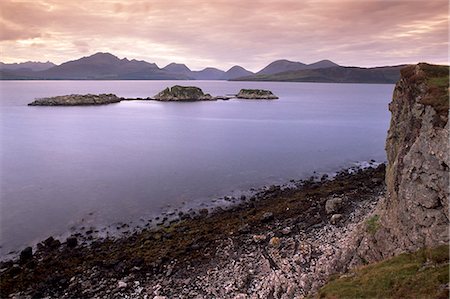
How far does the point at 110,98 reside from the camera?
193000 mm

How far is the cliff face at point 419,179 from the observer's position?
19.6m

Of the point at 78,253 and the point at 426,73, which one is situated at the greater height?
the point at 426,73

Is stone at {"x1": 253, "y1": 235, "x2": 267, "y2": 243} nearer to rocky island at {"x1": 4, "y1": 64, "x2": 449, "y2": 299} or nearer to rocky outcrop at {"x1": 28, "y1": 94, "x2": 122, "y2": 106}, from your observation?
rocky island at {"x1": 4, "y1": 64, "x2": 449, "y2": 299}

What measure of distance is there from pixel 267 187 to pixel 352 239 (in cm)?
2133

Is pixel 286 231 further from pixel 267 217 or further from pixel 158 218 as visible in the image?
pixel 158 218

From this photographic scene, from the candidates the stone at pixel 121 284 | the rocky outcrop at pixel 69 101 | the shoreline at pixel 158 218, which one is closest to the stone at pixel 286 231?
the shoreline at pixel 158 218

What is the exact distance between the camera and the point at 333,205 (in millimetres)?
34531

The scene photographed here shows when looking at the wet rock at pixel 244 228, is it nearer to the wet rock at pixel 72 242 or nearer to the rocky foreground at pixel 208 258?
the rocky foreground at pixel 208 258

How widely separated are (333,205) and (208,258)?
14.4m

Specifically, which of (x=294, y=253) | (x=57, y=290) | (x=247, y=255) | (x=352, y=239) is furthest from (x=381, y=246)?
(x=57, y=290)

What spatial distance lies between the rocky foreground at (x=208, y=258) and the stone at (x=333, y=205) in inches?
3.0

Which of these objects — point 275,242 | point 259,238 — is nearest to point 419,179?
point 275,242

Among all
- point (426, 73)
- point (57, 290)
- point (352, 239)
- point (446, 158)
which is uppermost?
point (426, 73)

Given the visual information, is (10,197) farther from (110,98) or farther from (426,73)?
(110,98)
